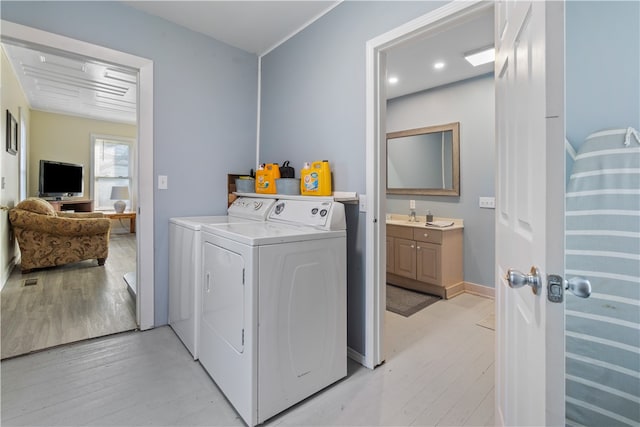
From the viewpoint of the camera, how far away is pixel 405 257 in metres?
3.58

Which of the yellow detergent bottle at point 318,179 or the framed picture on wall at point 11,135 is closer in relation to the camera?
the yellow detergent bottle at point 318,179

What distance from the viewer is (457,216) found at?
3.60 m

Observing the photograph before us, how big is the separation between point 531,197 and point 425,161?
3.16 metres

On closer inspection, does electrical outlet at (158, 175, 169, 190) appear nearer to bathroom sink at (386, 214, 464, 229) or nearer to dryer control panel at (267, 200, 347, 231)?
dryer control panel at (267, 200, 347, 231)

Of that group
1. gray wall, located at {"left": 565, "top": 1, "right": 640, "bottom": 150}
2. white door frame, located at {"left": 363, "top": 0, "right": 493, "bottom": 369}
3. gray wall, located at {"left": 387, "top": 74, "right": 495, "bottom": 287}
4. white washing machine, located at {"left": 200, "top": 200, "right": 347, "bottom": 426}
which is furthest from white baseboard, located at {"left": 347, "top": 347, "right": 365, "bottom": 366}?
gray wall, located at {"left": 387, "top": 74, "right": 495, "bottom": 287}

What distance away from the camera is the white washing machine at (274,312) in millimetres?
1453

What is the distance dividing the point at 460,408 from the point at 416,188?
276 cm

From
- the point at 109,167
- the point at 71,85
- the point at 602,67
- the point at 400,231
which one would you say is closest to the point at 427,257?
the point at 400,231

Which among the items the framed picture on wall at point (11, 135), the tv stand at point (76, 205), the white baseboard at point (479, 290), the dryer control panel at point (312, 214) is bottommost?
the white baseboard at point (479, 290)

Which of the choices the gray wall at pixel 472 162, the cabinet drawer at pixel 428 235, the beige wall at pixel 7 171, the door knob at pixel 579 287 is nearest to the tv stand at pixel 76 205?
the beige wall at pixel 7 171

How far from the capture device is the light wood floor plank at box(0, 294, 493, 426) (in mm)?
1507

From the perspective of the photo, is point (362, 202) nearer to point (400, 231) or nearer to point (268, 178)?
point (268, 178)

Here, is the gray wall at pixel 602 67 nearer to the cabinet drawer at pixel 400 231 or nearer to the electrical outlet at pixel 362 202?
the electrical outlet at pixel 362 202

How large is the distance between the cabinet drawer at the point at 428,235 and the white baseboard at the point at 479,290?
27.4 inches
